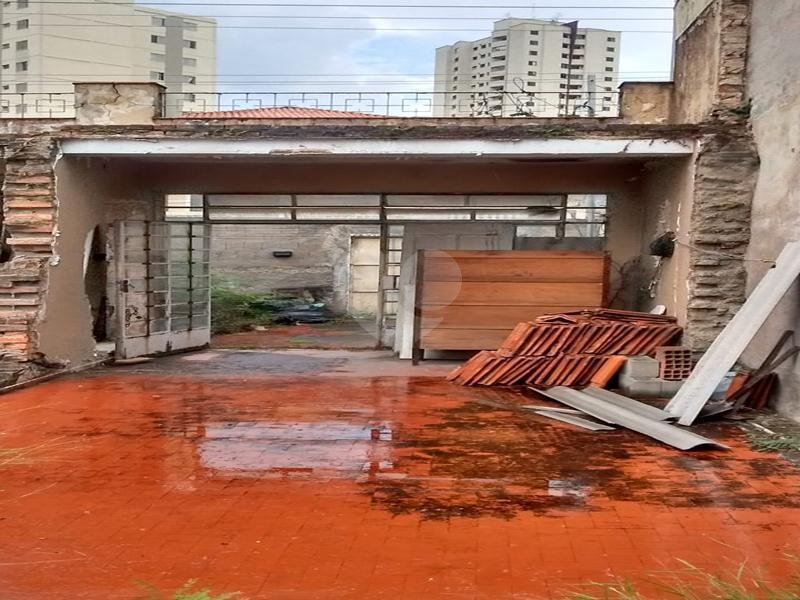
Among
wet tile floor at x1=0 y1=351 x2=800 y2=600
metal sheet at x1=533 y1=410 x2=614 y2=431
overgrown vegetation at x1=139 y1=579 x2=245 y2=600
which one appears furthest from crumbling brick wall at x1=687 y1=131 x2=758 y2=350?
overgrown vegetation at x1=139 y1=579 x2=245 y2=600

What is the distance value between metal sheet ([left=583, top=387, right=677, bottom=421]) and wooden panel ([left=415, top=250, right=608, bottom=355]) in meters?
2.09

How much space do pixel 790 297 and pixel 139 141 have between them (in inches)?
281

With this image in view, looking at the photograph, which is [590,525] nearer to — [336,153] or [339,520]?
[339,520]

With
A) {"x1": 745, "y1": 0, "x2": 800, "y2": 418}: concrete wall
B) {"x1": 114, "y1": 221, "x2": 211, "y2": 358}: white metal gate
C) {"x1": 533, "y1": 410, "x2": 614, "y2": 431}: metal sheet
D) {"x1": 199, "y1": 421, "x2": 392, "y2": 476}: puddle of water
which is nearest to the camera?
{"x1": 199, "y1": 421, "x2": 392, "y2": 476}: puddle of water

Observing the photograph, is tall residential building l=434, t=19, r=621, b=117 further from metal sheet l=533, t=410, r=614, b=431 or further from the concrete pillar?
metal sheet l=533, t=410, r=614, b=431

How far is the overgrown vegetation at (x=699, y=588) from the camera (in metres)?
2.95

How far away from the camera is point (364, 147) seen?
855cm

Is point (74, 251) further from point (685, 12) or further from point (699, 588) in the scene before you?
point (685, 12)

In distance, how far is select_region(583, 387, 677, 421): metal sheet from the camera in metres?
6.27

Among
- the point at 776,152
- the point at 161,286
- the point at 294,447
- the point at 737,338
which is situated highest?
the point at 776,152

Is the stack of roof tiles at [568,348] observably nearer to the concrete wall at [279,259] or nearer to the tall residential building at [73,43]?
the concrete wall at [279,259]

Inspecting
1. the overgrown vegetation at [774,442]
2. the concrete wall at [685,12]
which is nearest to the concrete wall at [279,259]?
the concrete wall at [685,12]

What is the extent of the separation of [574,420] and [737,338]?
1579 millimetres

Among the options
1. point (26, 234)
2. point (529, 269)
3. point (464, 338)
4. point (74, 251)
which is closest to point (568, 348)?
point (529, 269)
